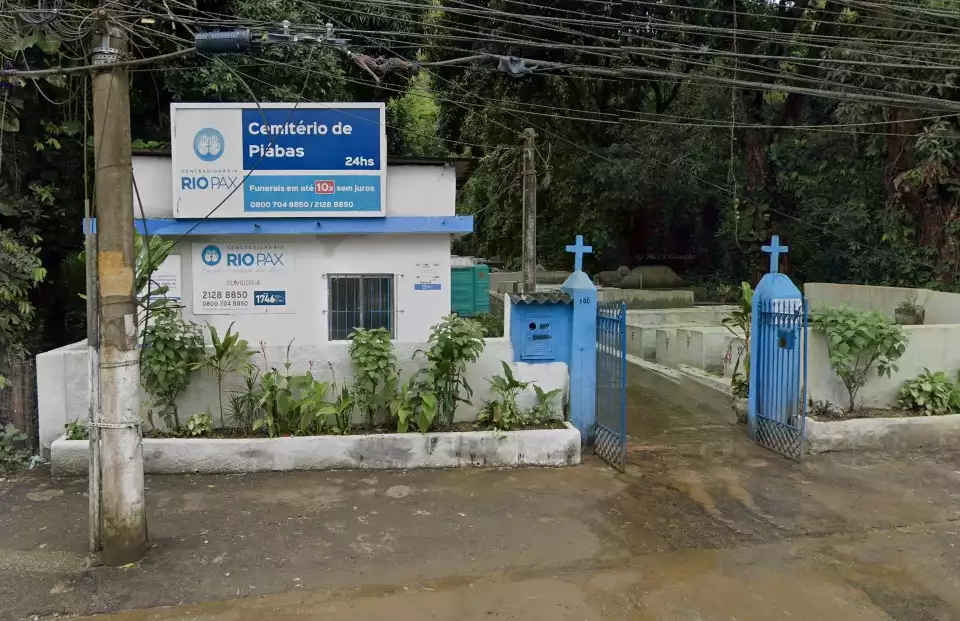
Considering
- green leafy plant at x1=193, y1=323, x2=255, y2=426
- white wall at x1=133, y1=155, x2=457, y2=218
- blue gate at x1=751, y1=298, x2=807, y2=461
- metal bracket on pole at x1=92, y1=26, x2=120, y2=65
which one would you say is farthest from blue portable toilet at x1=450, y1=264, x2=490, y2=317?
metal bracket on pole at x1=92, y1=26, x2=120, y2=65

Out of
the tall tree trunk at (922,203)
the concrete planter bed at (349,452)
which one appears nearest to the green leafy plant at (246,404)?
the concrete planter bed at (349,452)

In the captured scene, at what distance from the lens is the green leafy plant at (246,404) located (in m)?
6.84

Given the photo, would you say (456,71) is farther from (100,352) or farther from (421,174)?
(100,352)

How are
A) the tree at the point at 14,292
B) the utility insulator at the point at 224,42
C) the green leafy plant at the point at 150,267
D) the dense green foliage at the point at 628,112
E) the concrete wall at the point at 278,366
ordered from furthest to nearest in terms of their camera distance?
the dense green foliage at the point at 628,112 < the tree at the point at 14,292 < the concrete wall at the point at 278,366 < the green leafy plant at the point at 150,267 < the utility insulator at the point at 224,42

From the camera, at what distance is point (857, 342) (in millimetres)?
7484

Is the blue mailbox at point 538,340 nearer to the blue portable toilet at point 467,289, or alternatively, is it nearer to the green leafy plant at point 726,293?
the blue portable toilet at point 467,289

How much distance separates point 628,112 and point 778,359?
1483 cm

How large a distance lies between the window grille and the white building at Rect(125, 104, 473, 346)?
2 cm

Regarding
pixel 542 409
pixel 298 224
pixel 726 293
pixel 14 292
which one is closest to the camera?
pixel 542 409

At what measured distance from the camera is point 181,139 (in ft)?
28.3

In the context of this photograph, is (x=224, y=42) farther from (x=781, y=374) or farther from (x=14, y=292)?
(x=781, y=374)

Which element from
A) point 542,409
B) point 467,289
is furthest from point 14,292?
point 467,289

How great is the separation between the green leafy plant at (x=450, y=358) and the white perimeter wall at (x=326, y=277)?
2475 mm

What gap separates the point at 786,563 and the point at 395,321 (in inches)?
239
